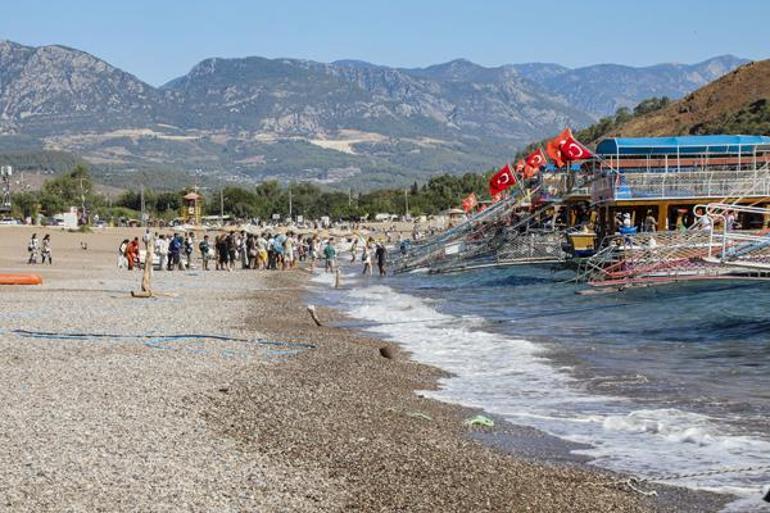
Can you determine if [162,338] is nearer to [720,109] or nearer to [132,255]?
[132,255]

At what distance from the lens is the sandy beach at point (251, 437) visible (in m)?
8.71

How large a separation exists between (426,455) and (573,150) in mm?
35023

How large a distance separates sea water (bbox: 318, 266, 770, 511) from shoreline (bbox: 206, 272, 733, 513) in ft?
1.63

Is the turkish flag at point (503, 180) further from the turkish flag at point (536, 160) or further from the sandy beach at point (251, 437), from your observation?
the sandy beach at point (251, 437)

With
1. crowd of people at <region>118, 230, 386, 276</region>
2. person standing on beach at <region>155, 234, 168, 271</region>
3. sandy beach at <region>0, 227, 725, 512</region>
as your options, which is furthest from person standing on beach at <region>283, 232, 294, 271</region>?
sandy beach at <region>0, 227, 725, 512</region>

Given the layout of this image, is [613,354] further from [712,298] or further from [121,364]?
[712,298]

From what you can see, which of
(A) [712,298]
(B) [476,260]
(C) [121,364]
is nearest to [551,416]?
(C) [121,364]

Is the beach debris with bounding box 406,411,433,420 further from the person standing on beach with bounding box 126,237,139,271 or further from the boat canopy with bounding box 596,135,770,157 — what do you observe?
the person standing on beach with bounding box 126,237,139,271

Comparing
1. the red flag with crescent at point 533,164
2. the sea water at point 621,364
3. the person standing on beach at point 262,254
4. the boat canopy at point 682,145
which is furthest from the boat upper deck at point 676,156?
the person standing on beach at point 262,254

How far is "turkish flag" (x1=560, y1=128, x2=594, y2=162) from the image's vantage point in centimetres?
4400

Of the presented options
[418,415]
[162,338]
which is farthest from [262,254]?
[418,415]

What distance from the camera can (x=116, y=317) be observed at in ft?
76.9

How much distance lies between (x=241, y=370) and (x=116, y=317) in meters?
8.18

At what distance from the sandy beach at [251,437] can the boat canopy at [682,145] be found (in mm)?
26413
